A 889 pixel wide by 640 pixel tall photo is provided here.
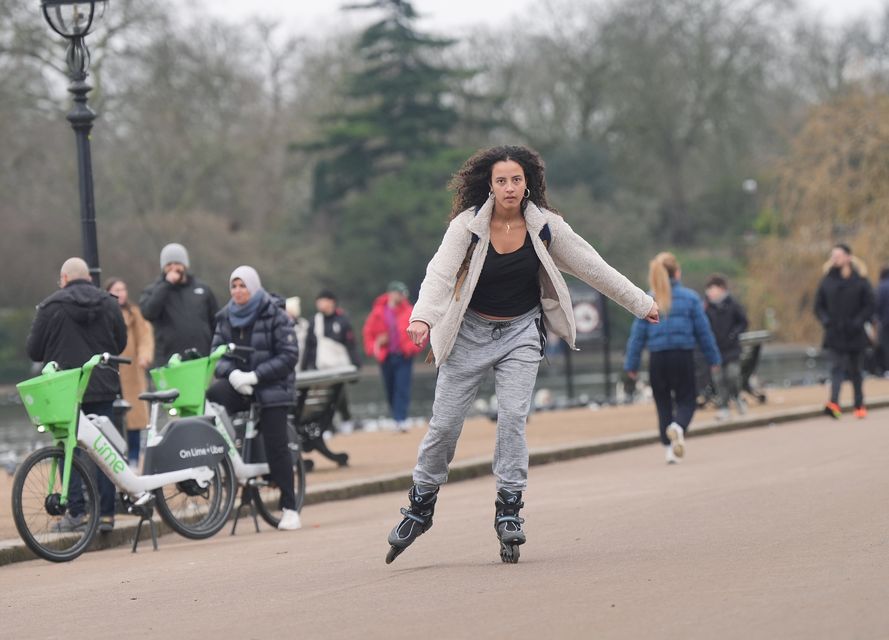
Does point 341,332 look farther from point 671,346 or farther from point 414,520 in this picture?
point 414,520

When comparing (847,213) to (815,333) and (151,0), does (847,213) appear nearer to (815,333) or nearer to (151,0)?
(815,333)

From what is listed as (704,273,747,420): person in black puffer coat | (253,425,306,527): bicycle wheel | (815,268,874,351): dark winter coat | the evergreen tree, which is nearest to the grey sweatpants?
(253,425,306,527): bicycle wheel

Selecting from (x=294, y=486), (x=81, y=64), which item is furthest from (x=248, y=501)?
(x=81, y=64)

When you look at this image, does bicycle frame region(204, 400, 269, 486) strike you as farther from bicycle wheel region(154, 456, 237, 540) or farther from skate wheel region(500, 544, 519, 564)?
skate wheel region(500, 544, 519, 564)

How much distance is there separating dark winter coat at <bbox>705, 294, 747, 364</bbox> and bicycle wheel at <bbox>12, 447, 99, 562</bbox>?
13.1 metres

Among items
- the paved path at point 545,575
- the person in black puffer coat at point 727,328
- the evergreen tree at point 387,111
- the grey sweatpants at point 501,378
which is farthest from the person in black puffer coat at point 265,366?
the evergreen tree at point 387,111

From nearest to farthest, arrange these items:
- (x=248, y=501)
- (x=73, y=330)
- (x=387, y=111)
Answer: (x=73, y=330)
(x=248, y=501)
(x=387, y=111)

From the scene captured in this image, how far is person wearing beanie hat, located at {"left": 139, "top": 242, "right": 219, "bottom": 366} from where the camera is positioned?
47.2ft

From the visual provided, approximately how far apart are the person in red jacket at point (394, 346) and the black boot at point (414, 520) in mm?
13038

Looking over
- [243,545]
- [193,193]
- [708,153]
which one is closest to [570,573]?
[243,545]

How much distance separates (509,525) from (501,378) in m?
0.67

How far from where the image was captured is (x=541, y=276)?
8180 mm

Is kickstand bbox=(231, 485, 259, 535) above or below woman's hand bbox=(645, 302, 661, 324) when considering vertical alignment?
below

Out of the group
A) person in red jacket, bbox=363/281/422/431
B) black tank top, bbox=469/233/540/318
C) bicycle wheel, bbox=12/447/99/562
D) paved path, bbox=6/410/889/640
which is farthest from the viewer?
person in red jacket, bbox=363/281/422/431
